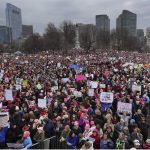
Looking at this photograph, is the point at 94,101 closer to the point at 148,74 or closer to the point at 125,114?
the point at 125,114

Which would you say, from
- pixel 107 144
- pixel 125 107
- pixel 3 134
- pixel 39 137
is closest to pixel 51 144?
pixel 39 137

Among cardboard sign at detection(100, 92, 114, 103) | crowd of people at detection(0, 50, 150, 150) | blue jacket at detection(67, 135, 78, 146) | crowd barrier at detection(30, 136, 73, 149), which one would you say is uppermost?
cardboard sign at detection(100, 92, 114, 103)

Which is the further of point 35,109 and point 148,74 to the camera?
point 148,74

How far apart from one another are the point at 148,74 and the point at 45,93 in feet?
36.9

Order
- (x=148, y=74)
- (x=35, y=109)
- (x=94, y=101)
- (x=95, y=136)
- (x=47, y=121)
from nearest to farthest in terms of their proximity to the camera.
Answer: (x=95, y=136) < (x=47, y=121) < (x=35, y=109) < (x=94, y=101) < (x=148, y=74)

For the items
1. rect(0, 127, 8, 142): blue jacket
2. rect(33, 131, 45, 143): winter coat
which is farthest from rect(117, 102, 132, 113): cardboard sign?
rect(0, 127, 8, 142): blue jacket

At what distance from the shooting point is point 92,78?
1021 inches

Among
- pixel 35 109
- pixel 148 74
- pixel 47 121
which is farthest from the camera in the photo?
pixel 148 74

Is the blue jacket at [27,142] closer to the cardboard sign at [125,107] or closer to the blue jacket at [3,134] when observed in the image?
the blue jacket at [3,134]

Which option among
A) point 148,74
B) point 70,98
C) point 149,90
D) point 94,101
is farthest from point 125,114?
point 148,74

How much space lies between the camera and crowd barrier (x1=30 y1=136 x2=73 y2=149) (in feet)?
36.3

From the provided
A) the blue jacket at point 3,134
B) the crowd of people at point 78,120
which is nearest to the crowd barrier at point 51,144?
the crowd of people at point 78,120

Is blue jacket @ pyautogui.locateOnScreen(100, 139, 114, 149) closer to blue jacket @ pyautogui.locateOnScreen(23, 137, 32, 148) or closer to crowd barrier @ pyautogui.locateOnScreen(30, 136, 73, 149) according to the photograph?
crowd barrier @ pyautogui.locateOnScreen(30, 136, 73, 149)

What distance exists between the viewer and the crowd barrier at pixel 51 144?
11078 millimetres
